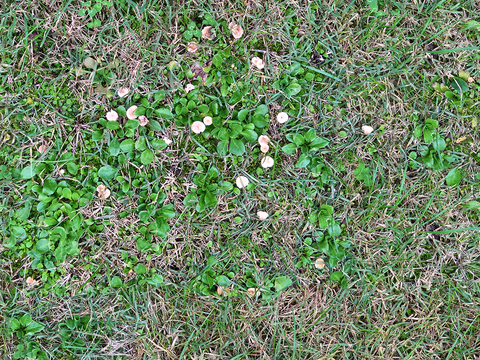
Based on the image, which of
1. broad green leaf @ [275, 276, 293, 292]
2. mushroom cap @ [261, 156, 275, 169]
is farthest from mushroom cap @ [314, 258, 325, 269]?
mushroom cap @ [261, 156, 275, 169]

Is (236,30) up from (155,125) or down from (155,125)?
up

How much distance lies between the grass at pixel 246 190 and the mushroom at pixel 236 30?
48 mm

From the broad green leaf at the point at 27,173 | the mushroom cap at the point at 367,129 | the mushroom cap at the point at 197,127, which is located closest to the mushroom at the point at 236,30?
the mushroom cap at the point at 197,127

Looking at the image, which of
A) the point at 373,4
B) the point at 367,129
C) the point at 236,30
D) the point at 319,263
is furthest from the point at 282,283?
the point at 373,4

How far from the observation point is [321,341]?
7.14 feet

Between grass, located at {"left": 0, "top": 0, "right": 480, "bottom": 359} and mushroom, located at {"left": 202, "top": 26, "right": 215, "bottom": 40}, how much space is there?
0.19 ft

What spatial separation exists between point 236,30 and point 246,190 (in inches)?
40.7

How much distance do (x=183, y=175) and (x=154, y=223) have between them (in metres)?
0.35

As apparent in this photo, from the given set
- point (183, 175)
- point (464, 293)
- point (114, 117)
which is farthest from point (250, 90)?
point (464, 293)

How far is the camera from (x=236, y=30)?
217 cm

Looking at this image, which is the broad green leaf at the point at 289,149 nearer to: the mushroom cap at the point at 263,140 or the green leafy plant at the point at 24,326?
the mushroom cap at the point at 263,140

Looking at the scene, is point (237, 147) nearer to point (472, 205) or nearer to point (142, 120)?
point (142, 120)

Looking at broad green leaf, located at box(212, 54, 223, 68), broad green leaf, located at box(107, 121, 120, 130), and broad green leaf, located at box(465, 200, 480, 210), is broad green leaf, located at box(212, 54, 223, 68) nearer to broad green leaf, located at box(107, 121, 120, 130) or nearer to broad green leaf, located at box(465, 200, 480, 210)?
broad green leaf, located at box(107, 121, 120, 130)

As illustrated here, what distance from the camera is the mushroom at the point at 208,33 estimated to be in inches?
85.4
